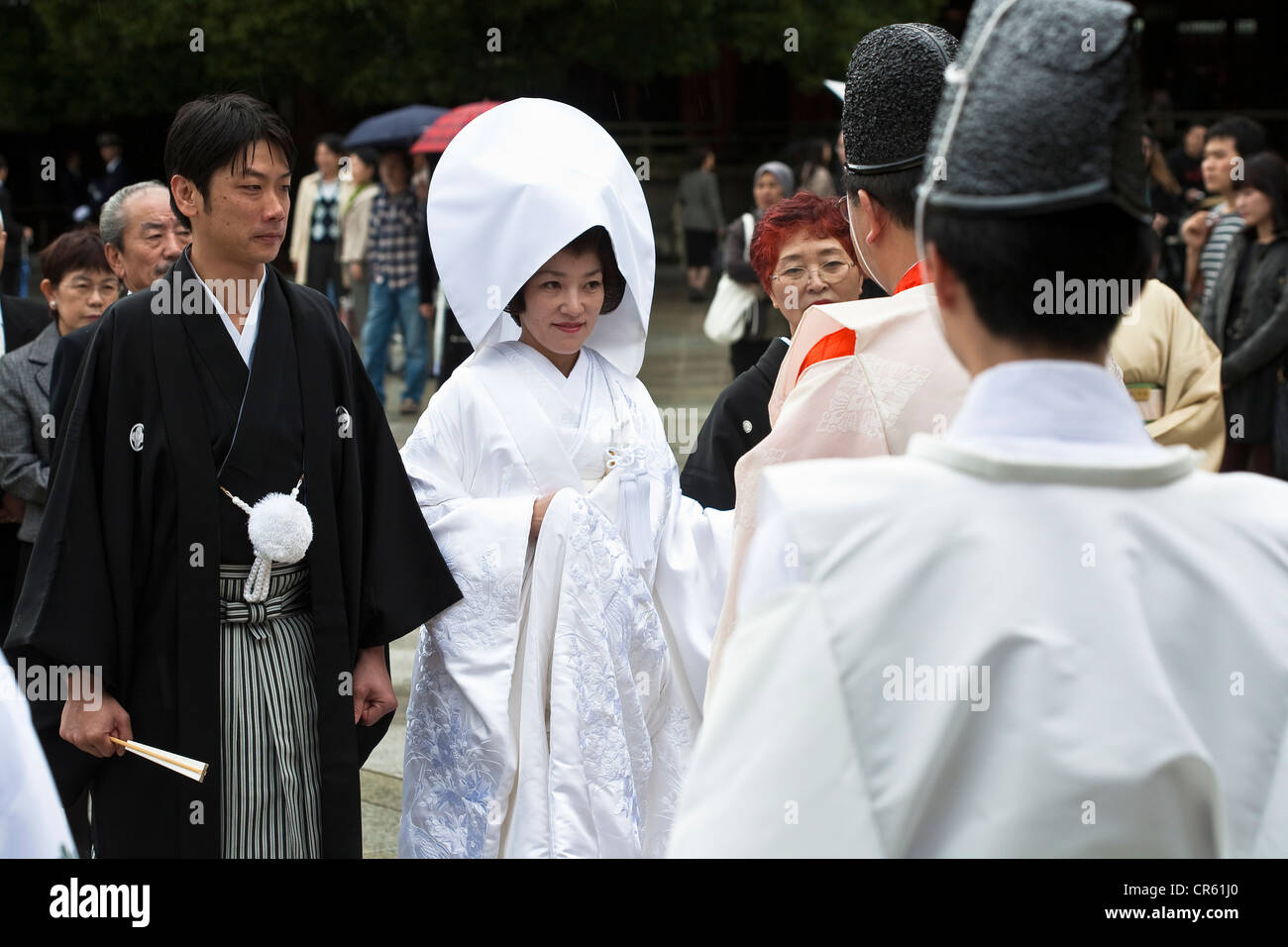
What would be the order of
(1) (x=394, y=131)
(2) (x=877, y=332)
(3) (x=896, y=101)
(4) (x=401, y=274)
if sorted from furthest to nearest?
(1) (x=394, y=131), (4) (x=401, y=274), (3) (x=896, y=101), (2) (x=877, y=332)

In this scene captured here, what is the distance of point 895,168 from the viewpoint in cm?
226

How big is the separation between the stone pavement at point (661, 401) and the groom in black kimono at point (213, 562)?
115 centimetres

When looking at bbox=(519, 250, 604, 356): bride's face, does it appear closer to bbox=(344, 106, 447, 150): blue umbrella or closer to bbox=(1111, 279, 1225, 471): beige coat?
bbox=(1111, 279, 1225, 471): beige coat

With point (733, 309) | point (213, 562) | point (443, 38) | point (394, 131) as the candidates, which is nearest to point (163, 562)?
point (213, 562)

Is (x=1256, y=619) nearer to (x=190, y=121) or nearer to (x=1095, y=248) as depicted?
(x=1095, y=248)

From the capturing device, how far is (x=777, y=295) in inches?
155

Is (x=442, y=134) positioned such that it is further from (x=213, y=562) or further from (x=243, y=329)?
(x=213, y=562)

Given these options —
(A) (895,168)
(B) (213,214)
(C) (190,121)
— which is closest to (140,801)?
(B) (213,214)

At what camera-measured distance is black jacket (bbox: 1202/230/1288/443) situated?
671 cm

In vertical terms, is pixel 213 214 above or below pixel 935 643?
above

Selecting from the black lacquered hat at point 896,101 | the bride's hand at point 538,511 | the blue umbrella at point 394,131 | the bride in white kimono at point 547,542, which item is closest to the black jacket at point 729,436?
the bride in white kimono at point 547,542

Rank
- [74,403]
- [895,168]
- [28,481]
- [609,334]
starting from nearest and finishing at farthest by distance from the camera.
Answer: [895,168]
[74,403]
[609,334]
[28,481]

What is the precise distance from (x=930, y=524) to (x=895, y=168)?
3.66 ft

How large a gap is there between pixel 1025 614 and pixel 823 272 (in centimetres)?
269
